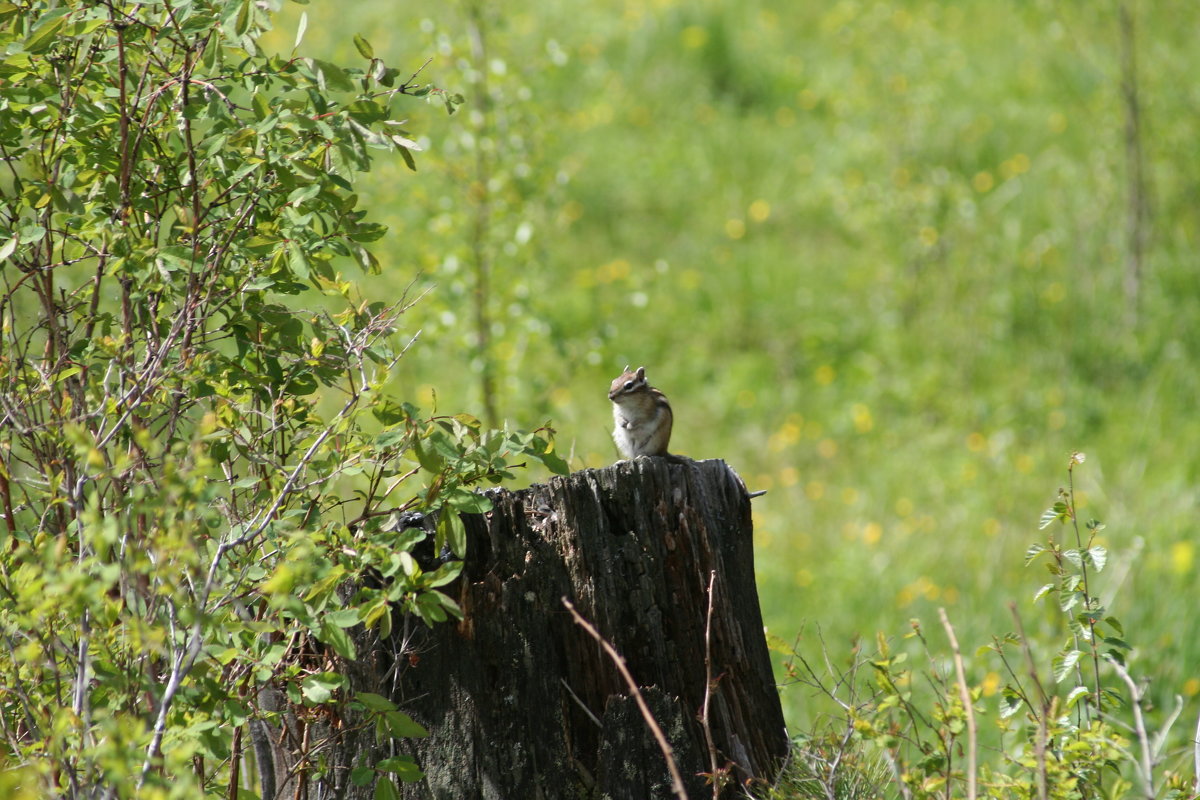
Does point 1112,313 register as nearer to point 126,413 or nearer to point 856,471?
point 856,471

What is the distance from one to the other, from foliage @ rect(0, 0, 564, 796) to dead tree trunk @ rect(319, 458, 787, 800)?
186 millimetres

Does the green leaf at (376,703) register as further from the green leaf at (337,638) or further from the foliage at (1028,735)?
the foliage at (1028,735)

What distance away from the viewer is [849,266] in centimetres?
982

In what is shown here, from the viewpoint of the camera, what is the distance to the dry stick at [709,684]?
273 centimetres

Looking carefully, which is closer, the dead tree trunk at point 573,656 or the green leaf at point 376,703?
the green leaf at point 376,703

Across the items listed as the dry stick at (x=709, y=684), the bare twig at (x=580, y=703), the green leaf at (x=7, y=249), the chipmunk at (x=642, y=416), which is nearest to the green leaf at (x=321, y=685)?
the bare twig at (x=580, y=703)

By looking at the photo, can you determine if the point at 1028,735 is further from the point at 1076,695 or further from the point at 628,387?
the point at 628,387

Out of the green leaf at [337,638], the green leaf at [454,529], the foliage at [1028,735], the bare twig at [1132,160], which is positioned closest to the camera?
the green leaf at [337,638]

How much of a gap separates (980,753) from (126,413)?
136 inches

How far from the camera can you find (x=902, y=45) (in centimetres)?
1005

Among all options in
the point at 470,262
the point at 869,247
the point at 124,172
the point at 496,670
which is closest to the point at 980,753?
the point at 496,670

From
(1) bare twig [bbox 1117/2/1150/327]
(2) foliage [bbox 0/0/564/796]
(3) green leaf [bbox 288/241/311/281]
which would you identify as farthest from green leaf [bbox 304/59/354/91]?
(1) bare twig [bbox 1117/2/1150/327]

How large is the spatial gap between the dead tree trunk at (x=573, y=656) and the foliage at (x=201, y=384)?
19 cm

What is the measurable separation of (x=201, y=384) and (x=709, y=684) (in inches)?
51.6
